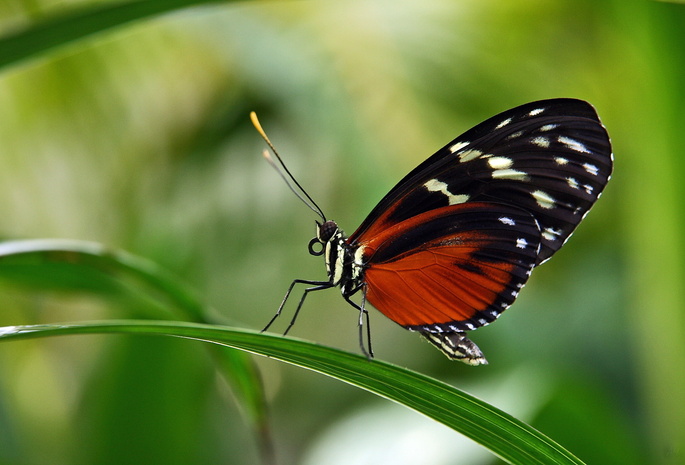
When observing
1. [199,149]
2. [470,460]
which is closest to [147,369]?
[470,460]

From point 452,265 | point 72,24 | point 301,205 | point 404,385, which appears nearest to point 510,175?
point 452,265

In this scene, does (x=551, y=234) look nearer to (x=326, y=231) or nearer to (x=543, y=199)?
(x=543, y=199)

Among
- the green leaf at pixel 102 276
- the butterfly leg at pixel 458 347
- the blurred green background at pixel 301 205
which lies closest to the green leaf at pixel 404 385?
the green leaf at pixel 102 276

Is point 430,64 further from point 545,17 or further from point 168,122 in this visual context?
point 168,122

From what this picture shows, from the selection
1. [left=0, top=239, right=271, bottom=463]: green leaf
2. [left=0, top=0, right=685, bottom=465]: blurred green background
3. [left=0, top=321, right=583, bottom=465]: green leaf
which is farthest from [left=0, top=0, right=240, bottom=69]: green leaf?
[left=0, top=0, right=685, bottom=465]: blurred green background

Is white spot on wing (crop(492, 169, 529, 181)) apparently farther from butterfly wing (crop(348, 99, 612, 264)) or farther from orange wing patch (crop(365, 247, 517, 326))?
orange wing patch (crop(365, 247, 517, 326))

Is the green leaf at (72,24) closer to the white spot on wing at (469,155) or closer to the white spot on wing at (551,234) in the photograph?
the white spot on wing at (469,155)
